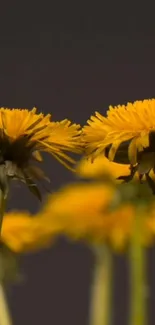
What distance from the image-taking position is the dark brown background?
1118 millimetres

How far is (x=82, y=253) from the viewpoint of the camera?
116 cm

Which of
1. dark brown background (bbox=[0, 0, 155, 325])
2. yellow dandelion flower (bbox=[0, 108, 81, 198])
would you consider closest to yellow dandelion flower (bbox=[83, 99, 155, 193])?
yellow dandelion flower (bbox=[0, 108, 81, 198])

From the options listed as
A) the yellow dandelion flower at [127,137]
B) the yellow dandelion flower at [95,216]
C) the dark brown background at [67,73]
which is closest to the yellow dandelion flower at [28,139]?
the yellow dandelion flower at [127,137]

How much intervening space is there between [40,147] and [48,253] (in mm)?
807

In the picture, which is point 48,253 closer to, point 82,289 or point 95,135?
point 82,289

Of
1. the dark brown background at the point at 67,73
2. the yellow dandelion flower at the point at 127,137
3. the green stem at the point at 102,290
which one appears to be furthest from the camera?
the dark brown background at the point at 67,73

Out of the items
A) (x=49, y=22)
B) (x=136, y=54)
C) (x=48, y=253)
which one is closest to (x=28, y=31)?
(x=49, y=22)

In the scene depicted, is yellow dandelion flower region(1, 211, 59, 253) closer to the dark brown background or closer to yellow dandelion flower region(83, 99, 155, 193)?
yellow dandelion flower region(83, 99, 155, 193)

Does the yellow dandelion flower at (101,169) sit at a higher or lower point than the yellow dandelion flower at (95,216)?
higher

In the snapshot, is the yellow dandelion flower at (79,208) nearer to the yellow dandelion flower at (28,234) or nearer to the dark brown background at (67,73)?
the yellow dandelion flower at (28,234)

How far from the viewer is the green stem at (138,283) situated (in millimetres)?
378

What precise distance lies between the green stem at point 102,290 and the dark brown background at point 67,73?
0.61 meters

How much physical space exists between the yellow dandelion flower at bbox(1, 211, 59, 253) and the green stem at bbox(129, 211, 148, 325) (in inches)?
3.1

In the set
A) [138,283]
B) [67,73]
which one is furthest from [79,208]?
[67,73]
